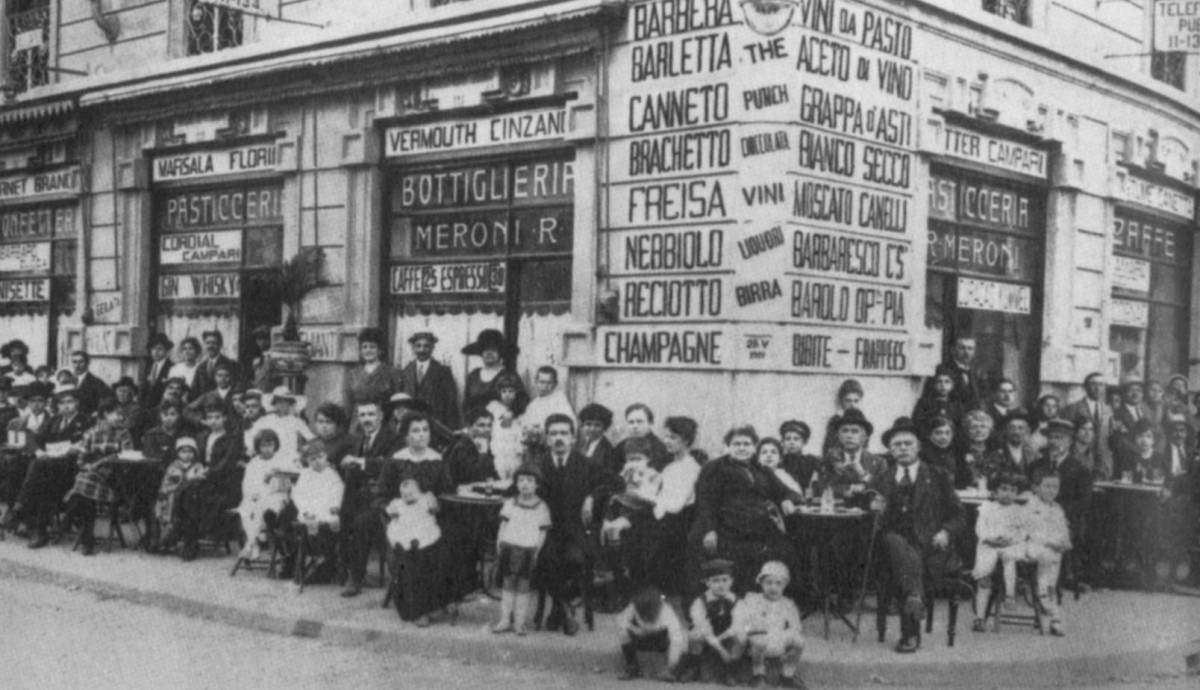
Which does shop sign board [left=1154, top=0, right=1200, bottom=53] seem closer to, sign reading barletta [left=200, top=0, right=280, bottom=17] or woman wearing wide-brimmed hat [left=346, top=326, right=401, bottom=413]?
woman wearing wide-brimmed hat [left=346, top=326, right=401, bottom=413]

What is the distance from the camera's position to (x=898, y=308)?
1244 cm

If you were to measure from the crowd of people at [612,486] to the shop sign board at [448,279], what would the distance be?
780 mm

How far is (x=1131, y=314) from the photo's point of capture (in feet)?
54.7

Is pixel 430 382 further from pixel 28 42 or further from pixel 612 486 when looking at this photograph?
pixel 28 42

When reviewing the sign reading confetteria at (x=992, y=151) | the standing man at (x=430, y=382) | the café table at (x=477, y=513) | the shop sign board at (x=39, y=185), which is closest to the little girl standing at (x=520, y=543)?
the café table at (x=477, y=513)

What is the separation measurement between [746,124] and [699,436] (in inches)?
102

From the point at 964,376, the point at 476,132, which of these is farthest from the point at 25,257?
the point at 964,376

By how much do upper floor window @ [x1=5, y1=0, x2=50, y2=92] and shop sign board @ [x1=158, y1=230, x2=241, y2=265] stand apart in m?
4.02

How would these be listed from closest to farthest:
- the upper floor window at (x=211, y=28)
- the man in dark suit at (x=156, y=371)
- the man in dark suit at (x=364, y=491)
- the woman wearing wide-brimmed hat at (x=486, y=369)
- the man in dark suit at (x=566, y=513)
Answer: the man in dark suit at (x=566, y=513)
the man in dark suit at (x=364, y=491)
the woman wearing wide-brimmed hat at (x=486, y=369)
the man in dark suit at (x=156, y=371)
the upper floor window at (x=211, y=28)

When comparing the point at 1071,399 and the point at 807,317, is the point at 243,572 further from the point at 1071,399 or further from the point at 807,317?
the point at 1071,399

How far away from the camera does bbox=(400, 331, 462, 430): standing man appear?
1303 cm

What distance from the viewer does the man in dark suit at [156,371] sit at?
600 inches

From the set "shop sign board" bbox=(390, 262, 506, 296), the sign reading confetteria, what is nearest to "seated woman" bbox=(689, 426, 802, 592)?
"shop sign board" bbox=(390, 262, 506, 296)

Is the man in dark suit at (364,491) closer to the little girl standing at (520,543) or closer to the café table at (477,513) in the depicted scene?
the café table at (477,513)
